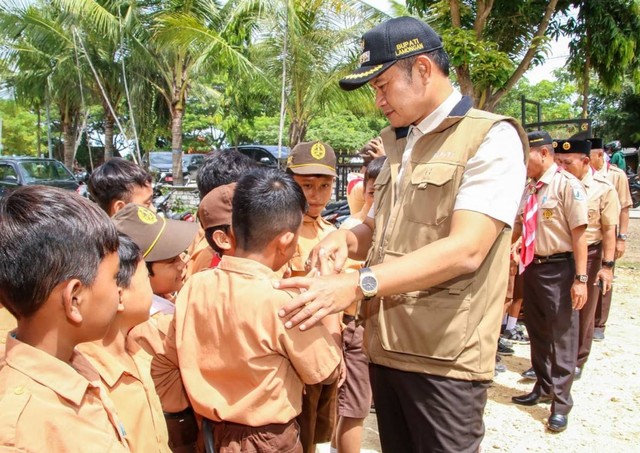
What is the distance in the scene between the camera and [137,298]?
1.80 meters

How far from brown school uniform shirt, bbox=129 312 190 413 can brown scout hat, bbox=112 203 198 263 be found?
0.93 feet

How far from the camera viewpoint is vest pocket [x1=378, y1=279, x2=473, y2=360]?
1.90 meters

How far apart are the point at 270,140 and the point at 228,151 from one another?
78.5 feet

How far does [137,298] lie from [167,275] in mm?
679

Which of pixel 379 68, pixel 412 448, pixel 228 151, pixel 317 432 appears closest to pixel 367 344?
pixel 412 448

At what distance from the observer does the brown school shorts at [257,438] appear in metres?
1.98

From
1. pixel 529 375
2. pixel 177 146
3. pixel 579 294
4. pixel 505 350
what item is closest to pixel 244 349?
pixel 579 294

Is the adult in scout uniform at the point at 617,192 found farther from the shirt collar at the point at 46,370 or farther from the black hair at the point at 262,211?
the shirt collar at the point at 46,370

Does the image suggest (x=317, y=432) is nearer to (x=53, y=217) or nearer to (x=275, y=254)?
(x=275, y=254)

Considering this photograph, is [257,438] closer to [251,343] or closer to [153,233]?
[251,343]

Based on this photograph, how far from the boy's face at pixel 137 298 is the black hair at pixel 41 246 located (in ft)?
1.60

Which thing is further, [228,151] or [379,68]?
Result: [228,151]

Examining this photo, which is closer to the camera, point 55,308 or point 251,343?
point 55,308

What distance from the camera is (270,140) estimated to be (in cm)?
2711
